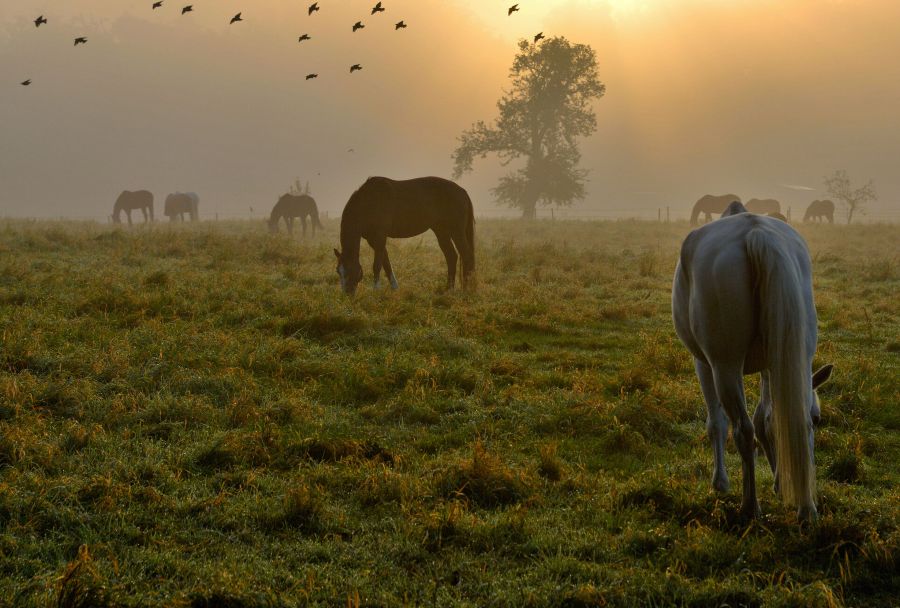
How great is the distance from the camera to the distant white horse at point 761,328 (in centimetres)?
379

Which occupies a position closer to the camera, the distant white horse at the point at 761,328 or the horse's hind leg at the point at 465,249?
the distant white horse at the point at 761,328

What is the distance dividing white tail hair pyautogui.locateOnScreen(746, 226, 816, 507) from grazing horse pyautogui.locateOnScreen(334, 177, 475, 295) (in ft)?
32.7

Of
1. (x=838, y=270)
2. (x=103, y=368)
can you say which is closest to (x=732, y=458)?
(x=103, y=368)

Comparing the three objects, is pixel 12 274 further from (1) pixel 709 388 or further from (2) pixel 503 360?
(1) pixel 709 388

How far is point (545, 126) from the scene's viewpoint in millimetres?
49531

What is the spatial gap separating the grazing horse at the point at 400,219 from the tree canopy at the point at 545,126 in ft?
111

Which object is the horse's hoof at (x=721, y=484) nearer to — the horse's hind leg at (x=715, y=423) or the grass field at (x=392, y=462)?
the horse's hind leg at (x=715, y=423)

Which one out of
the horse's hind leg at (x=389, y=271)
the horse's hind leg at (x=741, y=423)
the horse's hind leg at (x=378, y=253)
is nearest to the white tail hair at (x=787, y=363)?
the horse's hind leg at (x=741, y=423)

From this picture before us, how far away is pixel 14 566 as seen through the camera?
3553 millimetres

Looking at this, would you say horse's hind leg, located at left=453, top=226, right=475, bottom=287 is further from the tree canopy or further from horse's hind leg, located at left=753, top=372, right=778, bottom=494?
the tree canopy

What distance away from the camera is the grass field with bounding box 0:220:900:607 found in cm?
351

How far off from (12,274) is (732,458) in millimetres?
12161

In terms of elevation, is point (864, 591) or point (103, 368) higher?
point (103, 368)

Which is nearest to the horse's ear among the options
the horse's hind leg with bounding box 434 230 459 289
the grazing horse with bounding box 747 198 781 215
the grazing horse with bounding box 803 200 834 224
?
the horse's hind leg with bounding box 434 230 459 289
